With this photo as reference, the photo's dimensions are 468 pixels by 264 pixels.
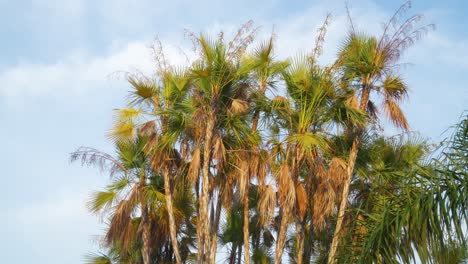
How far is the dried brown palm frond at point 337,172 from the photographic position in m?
18.4

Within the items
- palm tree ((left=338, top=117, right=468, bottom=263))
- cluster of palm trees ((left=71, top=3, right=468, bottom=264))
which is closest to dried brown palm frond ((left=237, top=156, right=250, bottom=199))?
cluster of palm trees ((left=71, top=3, right=468, bottom=264))

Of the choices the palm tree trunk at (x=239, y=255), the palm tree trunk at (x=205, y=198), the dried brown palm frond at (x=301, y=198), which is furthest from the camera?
the palm tree trunk at (x=239, y=255)

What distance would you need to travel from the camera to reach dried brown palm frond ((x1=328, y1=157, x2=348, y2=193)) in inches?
726

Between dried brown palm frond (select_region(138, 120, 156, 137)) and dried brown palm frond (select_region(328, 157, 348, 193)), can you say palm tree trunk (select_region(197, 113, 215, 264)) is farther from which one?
dried brown palm frond (select_region(328, 157, 348, 193))

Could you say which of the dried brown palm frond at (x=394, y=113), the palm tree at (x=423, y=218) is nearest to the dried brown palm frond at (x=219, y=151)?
the dried brown palm frond at (x=394, y=113)

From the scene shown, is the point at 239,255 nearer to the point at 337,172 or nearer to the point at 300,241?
the point at 300,241

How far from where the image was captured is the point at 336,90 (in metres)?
19.0

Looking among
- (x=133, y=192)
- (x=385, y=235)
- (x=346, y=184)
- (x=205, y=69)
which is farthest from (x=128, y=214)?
(x=385, y=235)

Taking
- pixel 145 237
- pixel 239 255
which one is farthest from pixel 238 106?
pixel 239 255

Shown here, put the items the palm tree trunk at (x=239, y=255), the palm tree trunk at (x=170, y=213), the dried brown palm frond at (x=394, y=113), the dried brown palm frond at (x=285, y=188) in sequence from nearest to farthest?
the dried brown palm frond at (x=285, y=188)
the dried brown palm frond at (x=394, y=113)
the palm tree trunk at (x=170, y=213)
the palm tree trunk at (x=239, y=255)

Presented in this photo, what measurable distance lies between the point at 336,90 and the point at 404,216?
37.0ft

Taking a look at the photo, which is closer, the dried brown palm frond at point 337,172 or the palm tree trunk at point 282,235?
the palm tree trunk at point 282,235

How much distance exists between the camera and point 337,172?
18.6 metres

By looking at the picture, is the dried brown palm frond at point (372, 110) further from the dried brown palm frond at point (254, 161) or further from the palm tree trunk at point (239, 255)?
the palm tree trunk at point (239, 255)
